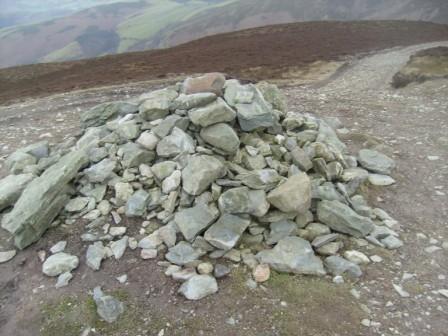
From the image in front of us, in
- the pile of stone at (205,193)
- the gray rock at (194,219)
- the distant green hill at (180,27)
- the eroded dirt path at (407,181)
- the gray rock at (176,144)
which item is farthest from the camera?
the distant green hill at (180,27)

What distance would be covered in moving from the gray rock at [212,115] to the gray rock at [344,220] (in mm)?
2958

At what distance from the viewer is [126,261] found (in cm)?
702

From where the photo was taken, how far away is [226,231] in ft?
23.0

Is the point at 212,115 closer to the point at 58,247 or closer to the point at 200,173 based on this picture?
the point at 200,173

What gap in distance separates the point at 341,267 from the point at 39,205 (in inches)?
242

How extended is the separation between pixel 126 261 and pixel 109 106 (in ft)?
20.0

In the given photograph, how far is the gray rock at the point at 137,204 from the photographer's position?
777cm

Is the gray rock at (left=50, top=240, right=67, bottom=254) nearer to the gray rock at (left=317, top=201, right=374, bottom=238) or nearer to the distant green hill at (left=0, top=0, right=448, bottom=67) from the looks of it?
the gray rock at (left=317, top=201, right=374, bottom=238)

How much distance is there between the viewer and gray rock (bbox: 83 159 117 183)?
8399 millimetres

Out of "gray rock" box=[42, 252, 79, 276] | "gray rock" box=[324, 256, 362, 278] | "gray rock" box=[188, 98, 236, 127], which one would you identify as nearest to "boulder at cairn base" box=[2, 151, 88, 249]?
"gray rock" box=[42, 252, 79, 276]

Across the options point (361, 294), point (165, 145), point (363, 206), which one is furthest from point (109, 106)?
point (361, 294)

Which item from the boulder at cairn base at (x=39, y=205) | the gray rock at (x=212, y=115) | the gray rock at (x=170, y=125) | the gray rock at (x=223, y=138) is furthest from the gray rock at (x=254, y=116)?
the boulder at cairn base at (x=39, y=205)

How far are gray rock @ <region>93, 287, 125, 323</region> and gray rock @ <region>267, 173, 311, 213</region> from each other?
337 centimetres

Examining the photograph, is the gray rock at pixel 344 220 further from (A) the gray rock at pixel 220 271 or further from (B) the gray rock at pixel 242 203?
(A) the gray rock at pixel 220 271
